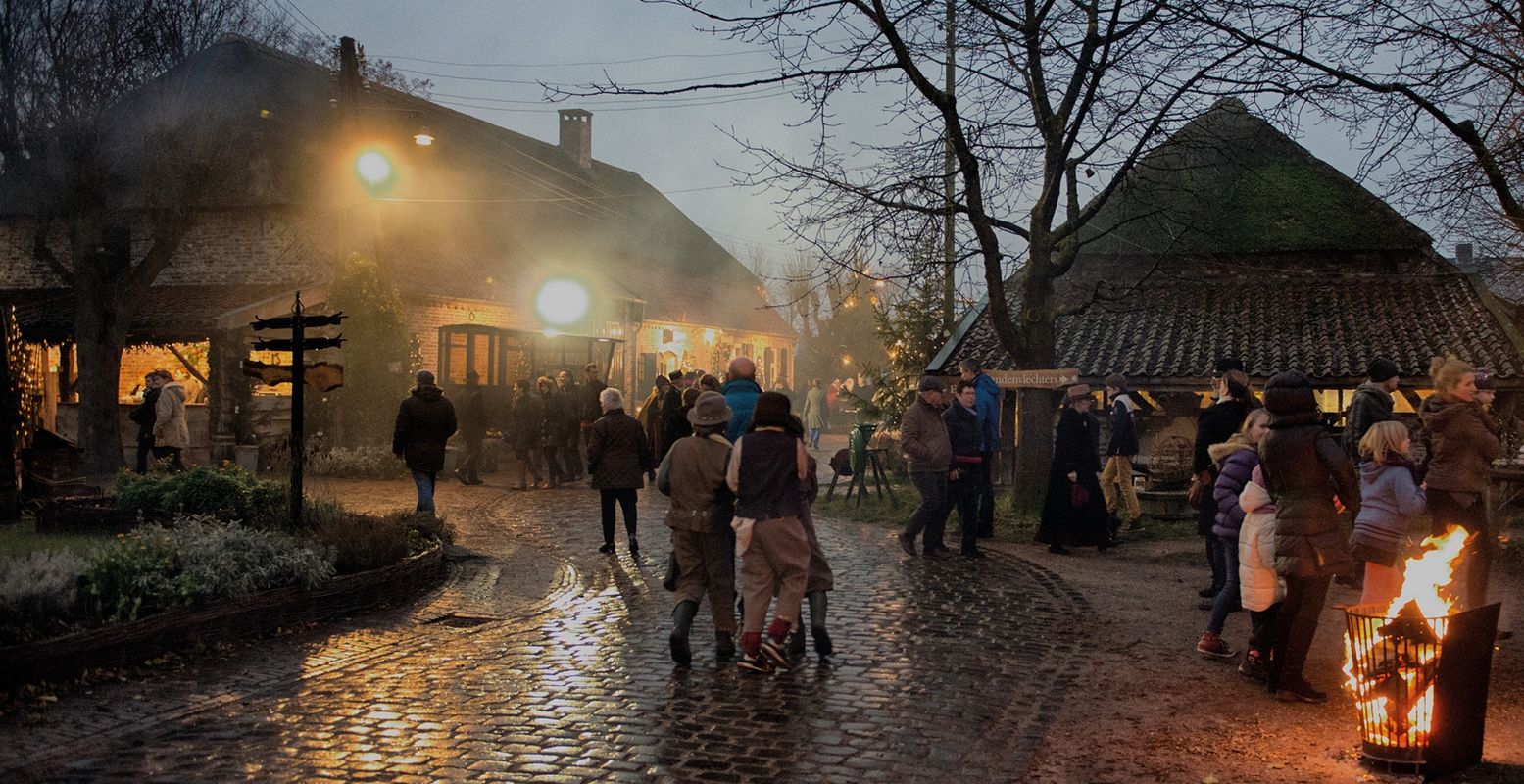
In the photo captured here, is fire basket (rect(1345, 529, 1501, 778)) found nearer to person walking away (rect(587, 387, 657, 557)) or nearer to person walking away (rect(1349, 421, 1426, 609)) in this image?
person walking away (rect(1349, 421, 1426, 609))

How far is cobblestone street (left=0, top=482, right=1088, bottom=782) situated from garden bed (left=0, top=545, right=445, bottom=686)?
Result: 8.7 inches

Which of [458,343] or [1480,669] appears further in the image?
[458,343]

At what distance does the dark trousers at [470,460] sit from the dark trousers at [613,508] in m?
8.88

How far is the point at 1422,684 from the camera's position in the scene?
5684 mm

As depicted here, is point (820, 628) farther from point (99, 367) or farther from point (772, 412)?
point (99, 367)

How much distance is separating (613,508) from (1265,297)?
54.6ft

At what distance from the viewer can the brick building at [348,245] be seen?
23672mm

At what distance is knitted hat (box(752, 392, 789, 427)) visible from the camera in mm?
8047

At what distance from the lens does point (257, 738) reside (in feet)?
20.8

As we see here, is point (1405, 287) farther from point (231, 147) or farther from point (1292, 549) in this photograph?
point (231, 147)

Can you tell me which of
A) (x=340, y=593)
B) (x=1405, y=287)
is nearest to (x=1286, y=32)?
(x=340, y=593)

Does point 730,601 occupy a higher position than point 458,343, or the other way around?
point 458,343

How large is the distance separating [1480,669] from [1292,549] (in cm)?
141

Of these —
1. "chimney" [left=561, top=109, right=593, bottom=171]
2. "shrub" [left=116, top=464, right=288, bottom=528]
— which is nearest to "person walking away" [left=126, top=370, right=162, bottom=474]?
"shrub" [left=116, top=464, right=288, bottom=528]
